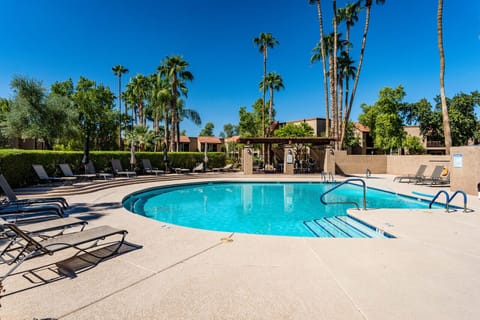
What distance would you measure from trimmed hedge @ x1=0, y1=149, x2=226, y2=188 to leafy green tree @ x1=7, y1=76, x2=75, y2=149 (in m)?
8.94

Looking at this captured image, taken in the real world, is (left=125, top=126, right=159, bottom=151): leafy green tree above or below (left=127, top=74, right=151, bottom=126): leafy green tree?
below

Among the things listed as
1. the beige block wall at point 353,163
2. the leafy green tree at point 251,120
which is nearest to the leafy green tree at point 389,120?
the beige block wall at point 353,163

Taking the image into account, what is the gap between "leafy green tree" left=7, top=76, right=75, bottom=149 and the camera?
771 inches

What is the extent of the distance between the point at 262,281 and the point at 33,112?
25450mm

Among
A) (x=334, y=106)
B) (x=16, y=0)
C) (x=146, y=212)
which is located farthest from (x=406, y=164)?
(x=16, y=0)

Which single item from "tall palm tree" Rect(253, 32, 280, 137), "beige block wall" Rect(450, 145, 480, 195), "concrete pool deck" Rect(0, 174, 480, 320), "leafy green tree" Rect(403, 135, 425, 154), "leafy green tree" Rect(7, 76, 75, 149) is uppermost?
"tall palm tree" Rect(253, 32, 280, 137)

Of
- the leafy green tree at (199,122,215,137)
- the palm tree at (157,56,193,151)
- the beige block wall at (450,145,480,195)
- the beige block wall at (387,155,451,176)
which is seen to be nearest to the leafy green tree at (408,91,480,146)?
the beige block wall at (387,155,451,176)

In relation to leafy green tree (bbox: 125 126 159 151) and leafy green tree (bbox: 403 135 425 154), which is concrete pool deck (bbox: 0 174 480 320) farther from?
leafy green tree (bbox: 403 135 425 154)

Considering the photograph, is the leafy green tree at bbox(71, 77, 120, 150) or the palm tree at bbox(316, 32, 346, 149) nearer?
the palm tree at bbox(316, 32, 346, 149)

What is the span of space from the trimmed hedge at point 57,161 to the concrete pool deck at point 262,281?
31.0 ft

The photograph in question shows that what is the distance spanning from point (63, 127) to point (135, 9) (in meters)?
13.9

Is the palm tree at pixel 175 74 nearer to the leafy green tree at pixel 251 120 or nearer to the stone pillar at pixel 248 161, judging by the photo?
the stone pillar at pixel 248 161

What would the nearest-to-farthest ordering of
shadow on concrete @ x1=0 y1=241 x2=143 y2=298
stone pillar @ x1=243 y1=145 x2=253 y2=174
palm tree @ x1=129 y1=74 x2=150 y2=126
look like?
shadow on concrete @ x1=0 y1=241 x2=143 y2=298, stone pillar @ x1=243 y1=145 x2=253 y2=174, palm tree @ x1=129 y1=74 x2=150 y2=126

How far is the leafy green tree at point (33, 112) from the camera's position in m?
19.6
